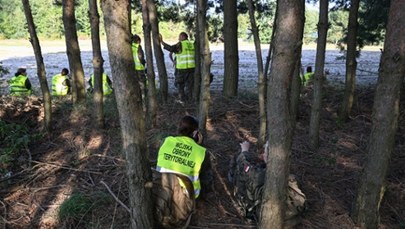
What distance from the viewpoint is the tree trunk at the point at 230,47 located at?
8977 millimetres

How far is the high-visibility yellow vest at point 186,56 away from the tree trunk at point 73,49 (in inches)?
90.3

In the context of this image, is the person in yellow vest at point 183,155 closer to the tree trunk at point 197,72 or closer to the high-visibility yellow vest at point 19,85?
the tree trunk at point 197,72

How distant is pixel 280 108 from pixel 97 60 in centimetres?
475

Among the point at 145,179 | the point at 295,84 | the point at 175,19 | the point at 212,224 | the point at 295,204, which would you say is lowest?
the point at 212,224

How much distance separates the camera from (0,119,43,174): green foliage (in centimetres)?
689

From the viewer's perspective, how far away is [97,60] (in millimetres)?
7340

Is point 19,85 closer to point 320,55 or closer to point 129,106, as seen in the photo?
point 320,55

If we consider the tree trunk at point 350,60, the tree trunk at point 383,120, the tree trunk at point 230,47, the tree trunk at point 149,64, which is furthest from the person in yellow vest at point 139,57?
the tree trunk at point 383,120

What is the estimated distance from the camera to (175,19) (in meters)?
11.4

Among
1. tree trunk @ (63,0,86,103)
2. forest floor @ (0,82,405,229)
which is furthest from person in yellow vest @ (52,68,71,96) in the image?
tree trunk @ (63,0,86,103)

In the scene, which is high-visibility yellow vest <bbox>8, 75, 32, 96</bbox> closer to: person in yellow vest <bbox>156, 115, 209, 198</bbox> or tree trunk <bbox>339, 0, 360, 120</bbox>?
person in yellow vest <bbox>156, 115, 209, 198</bbox>

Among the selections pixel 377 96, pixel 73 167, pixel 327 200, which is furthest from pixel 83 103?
pixel 377 96

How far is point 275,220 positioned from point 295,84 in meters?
3.62

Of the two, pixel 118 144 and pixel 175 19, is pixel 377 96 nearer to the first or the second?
pixel 118 144
